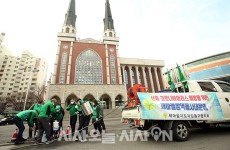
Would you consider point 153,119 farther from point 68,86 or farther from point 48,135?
point 68,86

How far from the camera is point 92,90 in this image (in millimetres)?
32469

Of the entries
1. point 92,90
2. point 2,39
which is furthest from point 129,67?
point 2,39

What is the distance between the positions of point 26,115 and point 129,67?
134 ft

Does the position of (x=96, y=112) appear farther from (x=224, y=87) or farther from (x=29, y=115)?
(x=224, y=87)

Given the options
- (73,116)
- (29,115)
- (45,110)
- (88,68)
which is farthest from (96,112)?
(88,68)

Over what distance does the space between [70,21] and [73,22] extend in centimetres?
106

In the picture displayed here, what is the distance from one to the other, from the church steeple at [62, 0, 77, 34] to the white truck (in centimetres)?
4057

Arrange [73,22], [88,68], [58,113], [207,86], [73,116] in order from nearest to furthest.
Answer: [207,86] → [73,116] → [58,113] → [88,68] → [73,22]

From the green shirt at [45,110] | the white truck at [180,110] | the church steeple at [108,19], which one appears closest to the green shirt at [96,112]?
the white truck at [180,110]

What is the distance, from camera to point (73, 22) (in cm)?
4256

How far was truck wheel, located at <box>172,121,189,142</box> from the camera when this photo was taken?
442cm

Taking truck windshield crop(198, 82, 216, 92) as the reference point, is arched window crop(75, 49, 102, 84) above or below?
above

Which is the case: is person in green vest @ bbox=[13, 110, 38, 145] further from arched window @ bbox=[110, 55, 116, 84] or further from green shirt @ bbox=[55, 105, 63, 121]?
arched window @ bbox=[110, 55, 116, 84]

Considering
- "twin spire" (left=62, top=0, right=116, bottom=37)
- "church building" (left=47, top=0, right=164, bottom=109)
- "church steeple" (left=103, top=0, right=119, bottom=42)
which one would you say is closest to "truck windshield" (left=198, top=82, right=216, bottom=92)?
"church building" (left=47, top=0, right=164, bottom=109)
